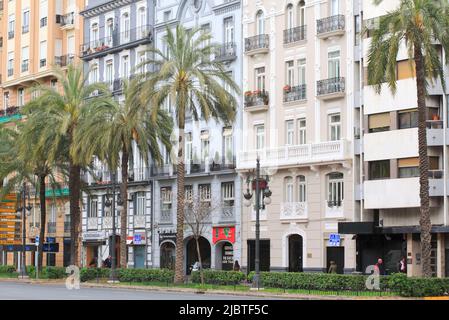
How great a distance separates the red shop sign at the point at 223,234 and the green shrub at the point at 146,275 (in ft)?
32.8

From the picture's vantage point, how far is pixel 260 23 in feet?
213

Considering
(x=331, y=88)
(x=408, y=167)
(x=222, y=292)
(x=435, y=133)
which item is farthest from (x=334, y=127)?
(x=222, y=292)

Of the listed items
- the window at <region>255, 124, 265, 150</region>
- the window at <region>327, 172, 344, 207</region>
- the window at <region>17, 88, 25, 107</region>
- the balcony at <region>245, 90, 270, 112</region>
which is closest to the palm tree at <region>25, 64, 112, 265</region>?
→ the balcony at <region>245, 90, 270, 112</region>

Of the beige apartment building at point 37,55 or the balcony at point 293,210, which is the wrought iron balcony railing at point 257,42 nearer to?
the balcony at point 293,210

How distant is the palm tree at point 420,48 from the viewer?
4297 cm

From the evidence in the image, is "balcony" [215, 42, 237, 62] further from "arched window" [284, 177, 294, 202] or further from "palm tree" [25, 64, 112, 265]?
"arched window" [284, 177, 294, 202]

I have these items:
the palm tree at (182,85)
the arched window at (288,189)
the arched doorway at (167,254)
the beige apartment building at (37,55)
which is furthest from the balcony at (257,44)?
the beige apartment building at (37,55)

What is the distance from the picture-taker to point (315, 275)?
46.0 meters

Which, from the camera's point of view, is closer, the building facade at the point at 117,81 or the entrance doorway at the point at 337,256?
the entrance doorway at the point at 337,256

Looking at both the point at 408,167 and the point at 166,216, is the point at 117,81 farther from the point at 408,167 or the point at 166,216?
the point at 408,167

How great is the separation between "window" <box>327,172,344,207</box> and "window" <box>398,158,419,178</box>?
4466 mm

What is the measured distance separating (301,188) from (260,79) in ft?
26.0

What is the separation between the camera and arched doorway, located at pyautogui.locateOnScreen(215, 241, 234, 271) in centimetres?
6650

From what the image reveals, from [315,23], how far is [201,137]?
12704 mm
